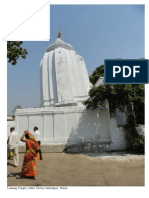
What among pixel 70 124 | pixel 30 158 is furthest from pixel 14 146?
pixel 70 124

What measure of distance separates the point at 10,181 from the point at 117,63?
462 centimetres

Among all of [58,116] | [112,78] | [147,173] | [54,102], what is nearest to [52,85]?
[54,102]

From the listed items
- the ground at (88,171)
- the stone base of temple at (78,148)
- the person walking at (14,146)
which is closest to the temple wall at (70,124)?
the stone base of temple at (78,148)

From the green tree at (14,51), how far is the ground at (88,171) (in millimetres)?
4123

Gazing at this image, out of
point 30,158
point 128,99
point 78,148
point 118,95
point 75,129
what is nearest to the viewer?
point 30,158

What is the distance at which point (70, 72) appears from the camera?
1256 centimetres

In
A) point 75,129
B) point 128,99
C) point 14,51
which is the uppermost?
point 14,51

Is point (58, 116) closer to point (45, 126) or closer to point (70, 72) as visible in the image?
point (45, 126)

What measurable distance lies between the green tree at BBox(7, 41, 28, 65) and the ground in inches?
162

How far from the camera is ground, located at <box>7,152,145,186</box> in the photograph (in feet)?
13.9

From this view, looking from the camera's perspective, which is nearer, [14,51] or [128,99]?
[14,51]

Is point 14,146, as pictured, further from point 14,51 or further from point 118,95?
point 118,95

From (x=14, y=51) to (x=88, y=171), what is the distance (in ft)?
17.0

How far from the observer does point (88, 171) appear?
513 centimetres
